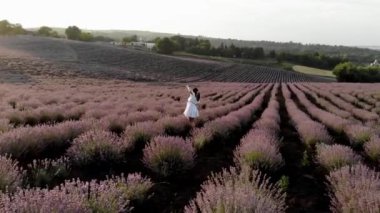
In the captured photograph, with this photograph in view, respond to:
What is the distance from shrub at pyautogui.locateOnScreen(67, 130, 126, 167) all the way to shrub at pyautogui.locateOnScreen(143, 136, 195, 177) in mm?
603

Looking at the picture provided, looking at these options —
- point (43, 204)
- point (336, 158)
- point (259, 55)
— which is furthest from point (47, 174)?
point (259, 55)

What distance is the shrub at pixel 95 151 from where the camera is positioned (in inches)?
275

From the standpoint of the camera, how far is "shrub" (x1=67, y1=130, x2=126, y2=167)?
6980mm

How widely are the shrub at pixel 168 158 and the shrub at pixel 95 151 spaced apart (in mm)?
603

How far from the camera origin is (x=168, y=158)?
696cm

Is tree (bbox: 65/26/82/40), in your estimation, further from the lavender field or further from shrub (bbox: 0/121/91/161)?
shrub (bbox: 0/121/91/161)

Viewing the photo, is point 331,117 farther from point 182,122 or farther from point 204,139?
point 204,139

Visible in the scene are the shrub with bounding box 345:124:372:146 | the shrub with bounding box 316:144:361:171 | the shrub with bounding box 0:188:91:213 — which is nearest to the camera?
the shrub with bounding box 0:188:91:213

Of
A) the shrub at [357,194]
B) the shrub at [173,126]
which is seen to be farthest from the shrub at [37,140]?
the shrub at [357,194]

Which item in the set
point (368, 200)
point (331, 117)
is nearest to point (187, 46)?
point (331, 117)

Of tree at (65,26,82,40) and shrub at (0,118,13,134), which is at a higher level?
shrub at (0,118,13,134)

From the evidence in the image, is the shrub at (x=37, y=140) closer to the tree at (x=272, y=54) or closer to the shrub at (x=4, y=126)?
the shrub at (x=4, y=126)

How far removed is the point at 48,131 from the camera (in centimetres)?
829

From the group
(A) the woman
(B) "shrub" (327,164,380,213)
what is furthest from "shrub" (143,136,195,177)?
(A) the woman
